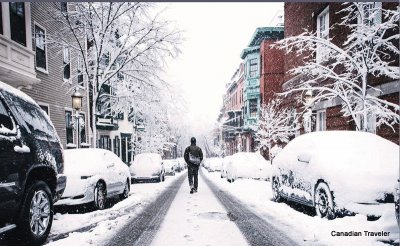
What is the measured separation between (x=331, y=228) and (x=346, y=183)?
0.77 metres

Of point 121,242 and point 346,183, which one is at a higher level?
point 346,183

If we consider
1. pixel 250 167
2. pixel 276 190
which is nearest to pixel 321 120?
pixel 250 167

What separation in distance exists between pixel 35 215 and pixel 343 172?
4.88m

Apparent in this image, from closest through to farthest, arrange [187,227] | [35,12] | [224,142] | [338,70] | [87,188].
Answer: [187,227]
[87,188]
[338,70]
[35,12]
[224,142]

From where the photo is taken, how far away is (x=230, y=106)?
57.1 m

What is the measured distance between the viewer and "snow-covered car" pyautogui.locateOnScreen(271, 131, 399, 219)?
565 centimetres

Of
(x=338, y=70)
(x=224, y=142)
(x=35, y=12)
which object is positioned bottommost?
(x=224, y=142)

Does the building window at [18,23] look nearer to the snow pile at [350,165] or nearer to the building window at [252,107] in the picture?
the snow pile at [350,165]

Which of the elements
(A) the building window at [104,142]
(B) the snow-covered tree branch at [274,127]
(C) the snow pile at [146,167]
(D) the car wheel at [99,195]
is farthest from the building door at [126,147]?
(D) the car wheel at [99,195]

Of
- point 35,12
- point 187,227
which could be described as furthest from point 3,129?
point 35,12

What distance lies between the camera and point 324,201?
21.1 ft

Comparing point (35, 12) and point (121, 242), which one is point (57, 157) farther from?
point (35, 12)

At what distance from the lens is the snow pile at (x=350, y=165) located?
223 inches

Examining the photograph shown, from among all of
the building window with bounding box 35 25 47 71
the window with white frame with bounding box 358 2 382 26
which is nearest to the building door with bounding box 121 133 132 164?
the building window with bounding box 35 25 47 71
